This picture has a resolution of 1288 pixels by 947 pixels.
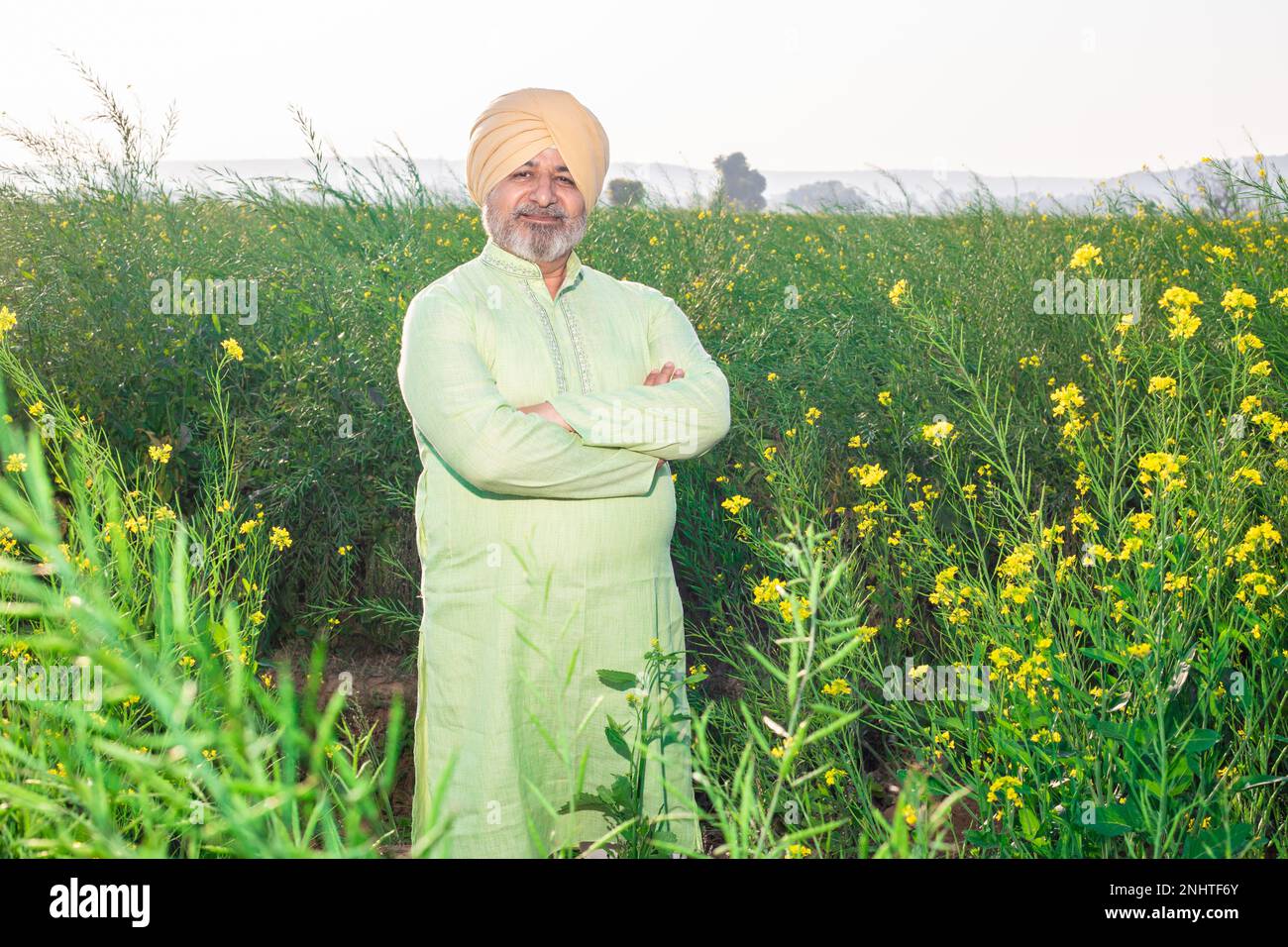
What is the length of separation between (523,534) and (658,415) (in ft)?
1.19

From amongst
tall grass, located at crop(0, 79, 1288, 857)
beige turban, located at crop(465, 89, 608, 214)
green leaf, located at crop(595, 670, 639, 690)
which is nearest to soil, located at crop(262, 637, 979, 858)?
tall grass, located at crop(0, 79, 1288, 857)

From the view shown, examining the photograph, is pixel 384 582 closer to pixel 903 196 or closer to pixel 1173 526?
pixel 1173 526

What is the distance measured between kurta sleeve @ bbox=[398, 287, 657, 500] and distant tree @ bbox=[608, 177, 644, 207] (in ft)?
15.1

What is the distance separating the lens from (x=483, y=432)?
79.1 inches

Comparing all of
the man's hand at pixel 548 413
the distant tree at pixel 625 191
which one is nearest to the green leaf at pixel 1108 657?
the man's hand at pixel 548 413

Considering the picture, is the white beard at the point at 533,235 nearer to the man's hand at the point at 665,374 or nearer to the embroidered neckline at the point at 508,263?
the embroidered neckline at the point at 508,263

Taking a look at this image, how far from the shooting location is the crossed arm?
2.02 metres

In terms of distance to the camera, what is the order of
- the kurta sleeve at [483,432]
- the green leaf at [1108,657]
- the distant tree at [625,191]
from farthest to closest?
the distant tree at [625,191], the kurta sleeve at [483,432], the green leaf at [1108,657]

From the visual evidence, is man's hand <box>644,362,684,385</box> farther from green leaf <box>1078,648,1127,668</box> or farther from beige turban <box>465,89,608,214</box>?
green leaf <box>1078,648,1127,668</box>

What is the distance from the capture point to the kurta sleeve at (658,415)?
209 centimetres

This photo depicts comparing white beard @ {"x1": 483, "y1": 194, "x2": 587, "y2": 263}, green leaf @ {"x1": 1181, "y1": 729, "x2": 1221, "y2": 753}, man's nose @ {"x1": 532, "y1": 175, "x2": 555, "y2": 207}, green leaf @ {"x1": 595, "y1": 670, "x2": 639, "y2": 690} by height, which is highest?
man's nose @ {"x1": 532, "y1": 175, "x2": 555, "y2": 207}

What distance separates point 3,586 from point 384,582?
5.62ft
